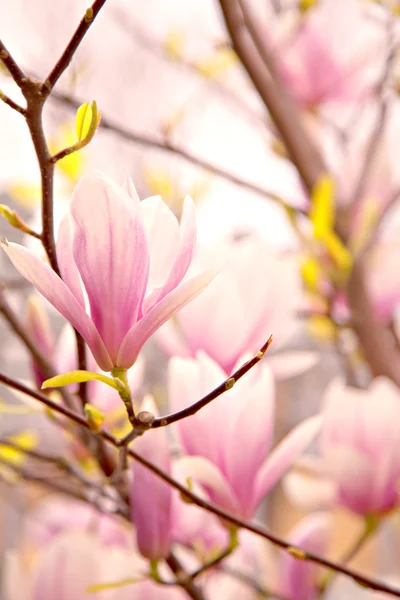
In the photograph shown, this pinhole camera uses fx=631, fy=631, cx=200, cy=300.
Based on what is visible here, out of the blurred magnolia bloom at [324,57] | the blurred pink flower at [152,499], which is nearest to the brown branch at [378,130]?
the blurred magnolia bloom at [324,57]

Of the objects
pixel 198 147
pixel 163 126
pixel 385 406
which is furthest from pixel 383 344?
pixel 198 147

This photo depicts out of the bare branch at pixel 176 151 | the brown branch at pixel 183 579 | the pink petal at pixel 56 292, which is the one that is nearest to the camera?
the pink petal at pixel 56 292

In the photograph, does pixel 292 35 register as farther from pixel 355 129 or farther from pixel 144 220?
pixel 144 220

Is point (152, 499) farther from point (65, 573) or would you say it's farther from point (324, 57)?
point (324, 57)

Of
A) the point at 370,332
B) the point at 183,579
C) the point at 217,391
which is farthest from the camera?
the point at 370,332

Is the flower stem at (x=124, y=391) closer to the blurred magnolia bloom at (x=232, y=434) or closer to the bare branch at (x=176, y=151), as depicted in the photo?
the blurred magnolia bloom at (x=232, y=434)

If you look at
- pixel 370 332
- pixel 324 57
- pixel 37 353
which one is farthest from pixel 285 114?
pixel 37 353
